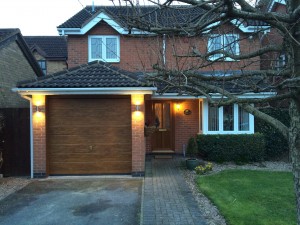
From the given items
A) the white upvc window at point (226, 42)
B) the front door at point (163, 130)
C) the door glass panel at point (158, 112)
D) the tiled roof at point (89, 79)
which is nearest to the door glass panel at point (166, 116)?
the front door at point (163, 130)

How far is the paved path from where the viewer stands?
597cm

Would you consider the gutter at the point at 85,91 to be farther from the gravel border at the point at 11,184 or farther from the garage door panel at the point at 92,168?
the gravel border at the point at 11,184

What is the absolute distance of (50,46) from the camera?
27.0 m

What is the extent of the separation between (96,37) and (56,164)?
7.36 m

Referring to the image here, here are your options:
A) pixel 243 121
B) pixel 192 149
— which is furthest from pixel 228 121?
pixel 192 149

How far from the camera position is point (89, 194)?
8.08m

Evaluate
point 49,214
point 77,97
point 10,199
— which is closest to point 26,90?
point 77,97

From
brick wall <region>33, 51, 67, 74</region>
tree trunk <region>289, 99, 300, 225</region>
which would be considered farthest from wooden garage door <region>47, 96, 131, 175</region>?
brick wall <region>33, 51, 67, 74</region>

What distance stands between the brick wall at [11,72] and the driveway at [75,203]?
5.47 m

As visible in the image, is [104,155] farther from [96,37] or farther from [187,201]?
[96,37]

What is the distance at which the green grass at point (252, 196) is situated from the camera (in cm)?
607

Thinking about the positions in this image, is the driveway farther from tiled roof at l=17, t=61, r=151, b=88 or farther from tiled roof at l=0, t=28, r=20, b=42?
tiled roof at l=0, t=28, r=20, b=42

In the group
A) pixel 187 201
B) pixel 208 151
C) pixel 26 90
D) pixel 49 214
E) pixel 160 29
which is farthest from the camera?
pixel 208 151

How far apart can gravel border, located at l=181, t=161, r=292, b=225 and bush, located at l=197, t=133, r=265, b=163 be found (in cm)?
39
